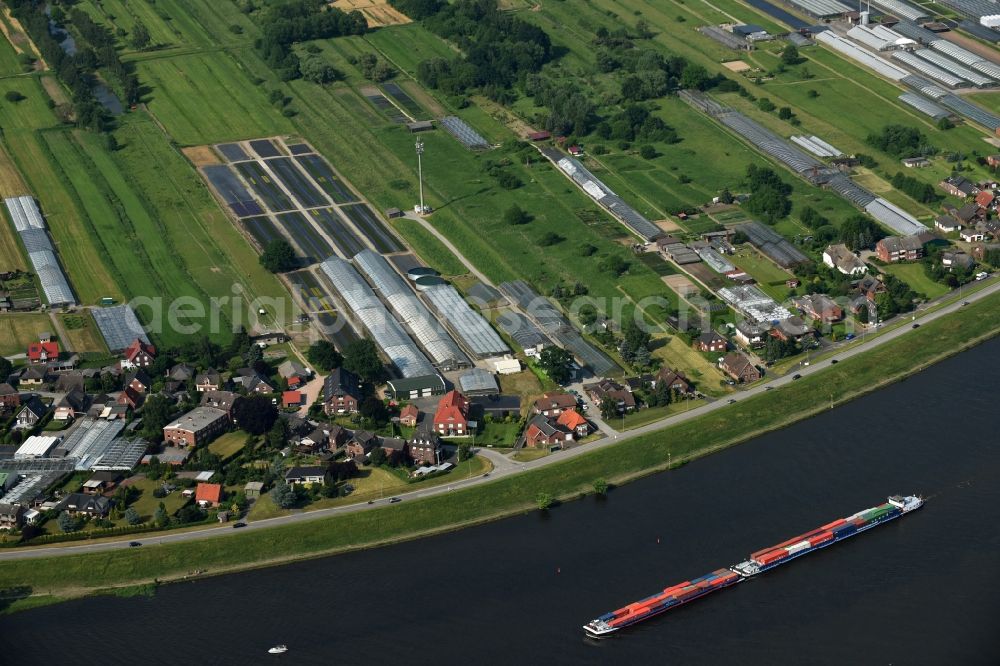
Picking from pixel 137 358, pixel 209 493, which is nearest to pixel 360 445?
pixel 209 493

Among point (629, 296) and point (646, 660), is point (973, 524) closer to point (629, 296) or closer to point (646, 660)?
point (646, 660)

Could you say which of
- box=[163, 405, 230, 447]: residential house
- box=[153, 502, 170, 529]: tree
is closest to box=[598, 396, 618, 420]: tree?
box=[163, 405, 230, 447]: residential house

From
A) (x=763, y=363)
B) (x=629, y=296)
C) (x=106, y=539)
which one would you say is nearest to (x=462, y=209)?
(x=629, y=296)

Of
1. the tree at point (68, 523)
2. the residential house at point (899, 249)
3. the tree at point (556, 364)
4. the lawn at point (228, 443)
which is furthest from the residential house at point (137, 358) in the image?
the residential house at point (899, 249)

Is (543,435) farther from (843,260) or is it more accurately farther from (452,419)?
(843,260)

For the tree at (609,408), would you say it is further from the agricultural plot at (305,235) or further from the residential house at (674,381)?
the agricultural plot at (305,235)
